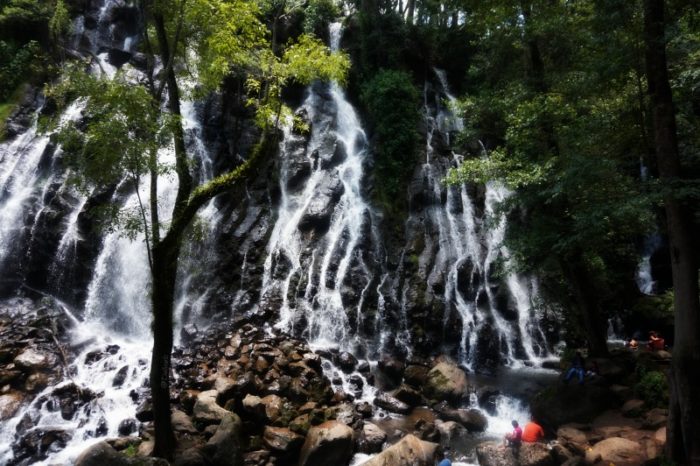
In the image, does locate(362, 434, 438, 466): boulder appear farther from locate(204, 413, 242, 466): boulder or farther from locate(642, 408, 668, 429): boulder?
locate(642, 408, 668, 429): boulder

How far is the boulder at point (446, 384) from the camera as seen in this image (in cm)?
1348

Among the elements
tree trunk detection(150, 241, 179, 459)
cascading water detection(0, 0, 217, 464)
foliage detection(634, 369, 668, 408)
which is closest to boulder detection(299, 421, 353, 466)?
tree trunk detection(150, 241, 179, 459)

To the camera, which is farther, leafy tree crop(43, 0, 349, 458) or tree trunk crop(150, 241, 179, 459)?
tree trunk crop(150, 241, 179, 459)

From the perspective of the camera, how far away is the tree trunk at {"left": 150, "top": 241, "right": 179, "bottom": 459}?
8812mm

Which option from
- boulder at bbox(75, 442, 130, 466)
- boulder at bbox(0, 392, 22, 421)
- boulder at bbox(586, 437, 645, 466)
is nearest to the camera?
boulder at bbox(75, 442, 130, 466)

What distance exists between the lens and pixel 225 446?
9.58 metres

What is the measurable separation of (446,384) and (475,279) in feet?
20.4

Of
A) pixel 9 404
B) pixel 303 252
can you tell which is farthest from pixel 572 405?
pixel 9 404

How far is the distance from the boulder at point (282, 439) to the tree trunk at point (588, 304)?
903 cm

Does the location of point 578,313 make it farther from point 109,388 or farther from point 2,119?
point 2,119

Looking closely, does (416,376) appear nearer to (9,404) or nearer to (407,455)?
(407,455)

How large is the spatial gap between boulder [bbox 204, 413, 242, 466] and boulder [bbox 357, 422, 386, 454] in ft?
10.0

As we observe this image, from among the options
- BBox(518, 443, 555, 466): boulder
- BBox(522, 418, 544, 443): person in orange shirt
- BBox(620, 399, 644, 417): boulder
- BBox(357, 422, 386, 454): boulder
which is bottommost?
BBox(357, 422, 386, 454): boulder

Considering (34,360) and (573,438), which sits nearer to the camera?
(573,438)
